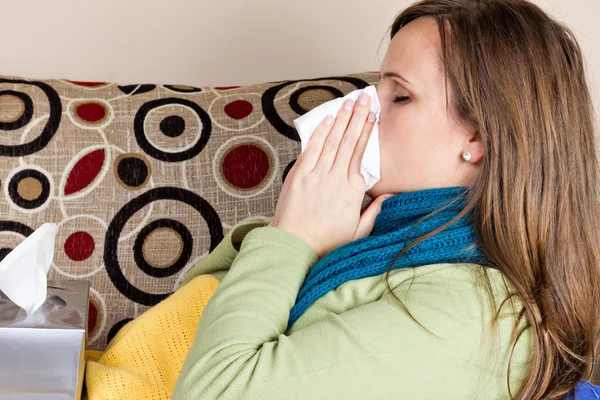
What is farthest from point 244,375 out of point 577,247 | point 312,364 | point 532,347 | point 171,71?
point 171,71

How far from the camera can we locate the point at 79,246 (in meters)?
1.45

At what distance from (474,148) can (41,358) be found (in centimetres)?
67

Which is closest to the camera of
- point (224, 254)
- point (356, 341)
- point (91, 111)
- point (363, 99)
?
point (356, 341)

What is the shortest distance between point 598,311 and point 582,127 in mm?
255

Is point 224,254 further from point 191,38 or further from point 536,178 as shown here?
point 191,38

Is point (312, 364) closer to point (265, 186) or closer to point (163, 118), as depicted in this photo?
point (265, 186)

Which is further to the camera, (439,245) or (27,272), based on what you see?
(27,272)

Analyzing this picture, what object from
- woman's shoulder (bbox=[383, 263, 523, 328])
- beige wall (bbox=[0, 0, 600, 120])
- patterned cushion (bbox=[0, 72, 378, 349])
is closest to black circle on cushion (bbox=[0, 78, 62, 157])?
patterned cushion (bbox=[0, 72, 378, 349])

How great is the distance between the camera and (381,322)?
0.89m

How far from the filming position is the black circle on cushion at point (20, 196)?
1.46 metres

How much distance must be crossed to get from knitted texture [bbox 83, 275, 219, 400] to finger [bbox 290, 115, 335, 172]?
0.83 ft

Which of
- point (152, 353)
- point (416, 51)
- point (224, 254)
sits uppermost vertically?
point (416, 51)

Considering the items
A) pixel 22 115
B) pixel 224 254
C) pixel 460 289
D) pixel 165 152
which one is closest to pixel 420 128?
pixel 460 289

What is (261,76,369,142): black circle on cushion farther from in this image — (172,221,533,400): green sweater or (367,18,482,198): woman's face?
(172,221,533,400): green sweater
